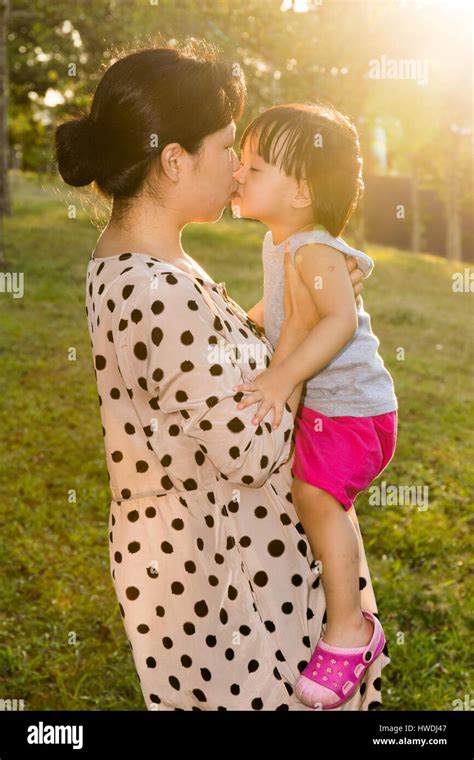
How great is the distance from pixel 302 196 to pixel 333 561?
1062 mm

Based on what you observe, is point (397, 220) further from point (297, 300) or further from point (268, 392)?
point (268, 392)

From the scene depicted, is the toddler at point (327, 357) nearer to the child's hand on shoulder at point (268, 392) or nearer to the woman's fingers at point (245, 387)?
the child's hand on shoulder at point (268, 392)

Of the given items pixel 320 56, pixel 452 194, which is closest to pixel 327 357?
pixel 320 56

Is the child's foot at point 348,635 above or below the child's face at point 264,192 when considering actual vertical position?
below

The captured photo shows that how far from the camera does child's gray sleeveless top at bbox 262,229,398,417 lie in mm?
2740

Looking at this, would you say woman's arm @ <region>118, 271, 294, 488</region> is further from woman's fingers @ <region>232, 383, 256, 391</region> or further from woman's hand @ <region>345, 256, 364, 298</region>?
woman's hand @ <region>345, 256, 364, 298</region>

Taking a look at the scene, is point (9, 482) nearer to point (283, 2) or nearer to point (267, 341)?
point (267, 341)

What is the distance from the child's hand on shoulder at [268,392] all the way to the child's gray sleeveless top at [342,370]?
0.44 m

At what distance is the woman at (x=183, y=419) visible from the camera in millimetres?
2162

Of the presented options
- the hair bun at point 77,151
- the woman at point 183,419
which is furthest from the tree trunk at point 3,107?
the woman at point 183,419

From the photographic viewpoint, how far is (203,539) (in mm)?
2340

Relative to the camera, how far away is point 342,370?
2.75 m
